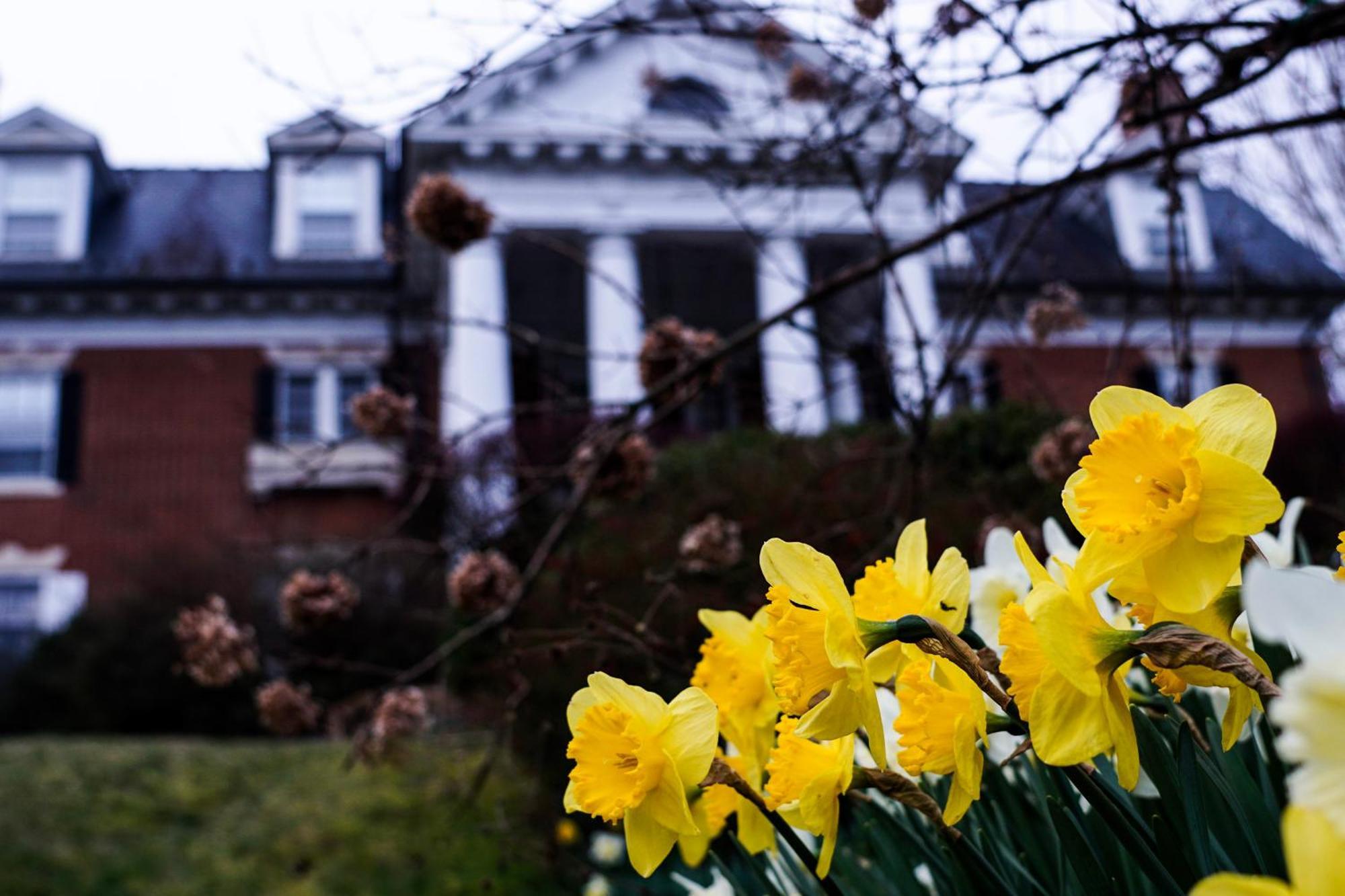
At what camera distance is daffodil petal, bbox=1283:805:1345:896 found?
1.42ft

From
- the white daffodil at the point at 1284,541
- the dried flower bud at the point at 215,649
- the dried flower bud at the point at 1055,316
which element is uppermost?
the dried flower bud at the point at 1055,316

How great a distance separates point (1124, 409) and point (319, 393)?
47.3 feet

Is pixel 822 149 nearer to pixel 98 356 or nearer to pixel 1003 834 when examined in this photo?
pixel 1003 834

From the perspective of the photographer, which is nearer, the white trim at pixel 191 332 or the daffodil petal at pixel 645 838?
the daffodil petal at pixel 645 838

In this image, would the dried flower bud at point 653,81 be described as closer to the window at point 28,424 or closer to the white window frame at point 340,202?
the white window frame at point 340,202

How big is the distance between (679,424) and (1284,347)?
→ 987 centimetres

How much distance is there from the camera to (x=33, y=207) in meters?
14.7

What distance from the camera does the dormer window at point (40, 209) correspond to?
47.9 ft

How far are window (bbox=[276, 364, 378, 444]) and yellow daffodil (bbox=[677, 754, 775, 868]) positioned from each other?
1367cm

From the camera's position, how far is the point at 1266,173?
5402 mm

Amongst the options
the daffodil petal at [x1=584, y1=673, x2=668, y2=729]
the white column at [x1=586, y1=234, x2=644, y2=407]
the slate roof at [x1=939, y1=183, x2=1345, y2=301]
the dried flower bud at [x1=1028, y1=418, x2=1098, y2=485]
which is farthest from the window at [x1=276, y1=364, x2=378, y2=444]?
the daffodil petal at [x1=584, y1=673, x2=668, y2=729]

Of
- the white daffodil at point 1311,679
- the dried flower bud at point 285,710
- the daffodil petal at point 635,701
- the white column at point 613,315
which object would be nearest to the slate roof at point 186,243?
the white column at point 613,315

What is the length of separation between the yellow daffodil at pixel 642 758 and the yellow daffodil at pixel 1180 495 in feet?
0.97

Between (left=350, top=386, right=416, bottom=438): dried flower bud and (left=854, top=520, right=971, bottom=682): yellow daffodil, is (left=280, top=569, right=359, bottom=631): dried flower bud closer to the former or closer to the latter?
(left=350, top=386, right=416, bottom=438): dried flower bud
